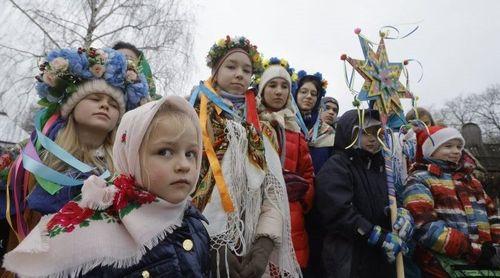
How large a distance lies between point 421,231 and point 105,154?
2.37 metres

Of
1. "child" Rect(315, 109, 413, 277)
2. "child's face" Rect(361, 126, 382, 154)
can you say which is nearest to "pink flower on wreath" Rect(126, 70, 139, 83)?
"child" Rect(315, 109, 413, 277)

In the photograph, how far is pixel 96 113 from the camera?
2355mm

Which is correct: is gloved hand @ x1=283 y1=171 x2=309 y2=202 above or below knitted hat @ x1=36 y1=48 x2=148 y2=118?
below

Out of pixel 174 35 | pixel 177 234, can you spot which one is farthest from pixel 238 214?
pixel 174 35

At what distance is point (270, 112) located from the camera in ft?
11.3

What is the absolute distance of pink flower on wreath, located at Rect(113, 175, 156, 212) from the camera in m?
1.60

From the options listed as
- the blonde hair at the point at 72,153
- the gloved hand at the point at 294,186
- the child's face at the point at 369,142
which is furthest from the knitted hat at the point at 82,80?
the child's face at the point at 369,142

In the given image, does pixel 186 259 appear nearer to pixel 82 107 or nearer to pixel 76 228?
pixel 76 228

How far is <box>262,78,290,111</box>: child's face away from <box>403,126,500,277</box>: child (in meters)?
1.28

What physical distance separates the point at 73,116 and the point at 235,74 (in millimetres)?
1153

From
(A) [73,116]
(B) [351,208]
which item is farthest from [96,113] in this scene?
(B) [351,208]

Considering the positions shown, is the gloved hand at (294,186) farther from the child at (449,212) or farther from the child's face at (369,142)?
the child at (449,212)

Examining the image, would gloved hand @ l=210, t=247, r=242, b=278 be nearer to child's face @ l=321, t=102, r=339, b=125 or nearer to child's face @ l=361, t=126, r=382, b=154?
child's face @ l=361, t=126, r=382, b=154

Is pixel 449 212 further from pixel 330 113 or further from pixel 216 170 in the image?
pixel 330 113
